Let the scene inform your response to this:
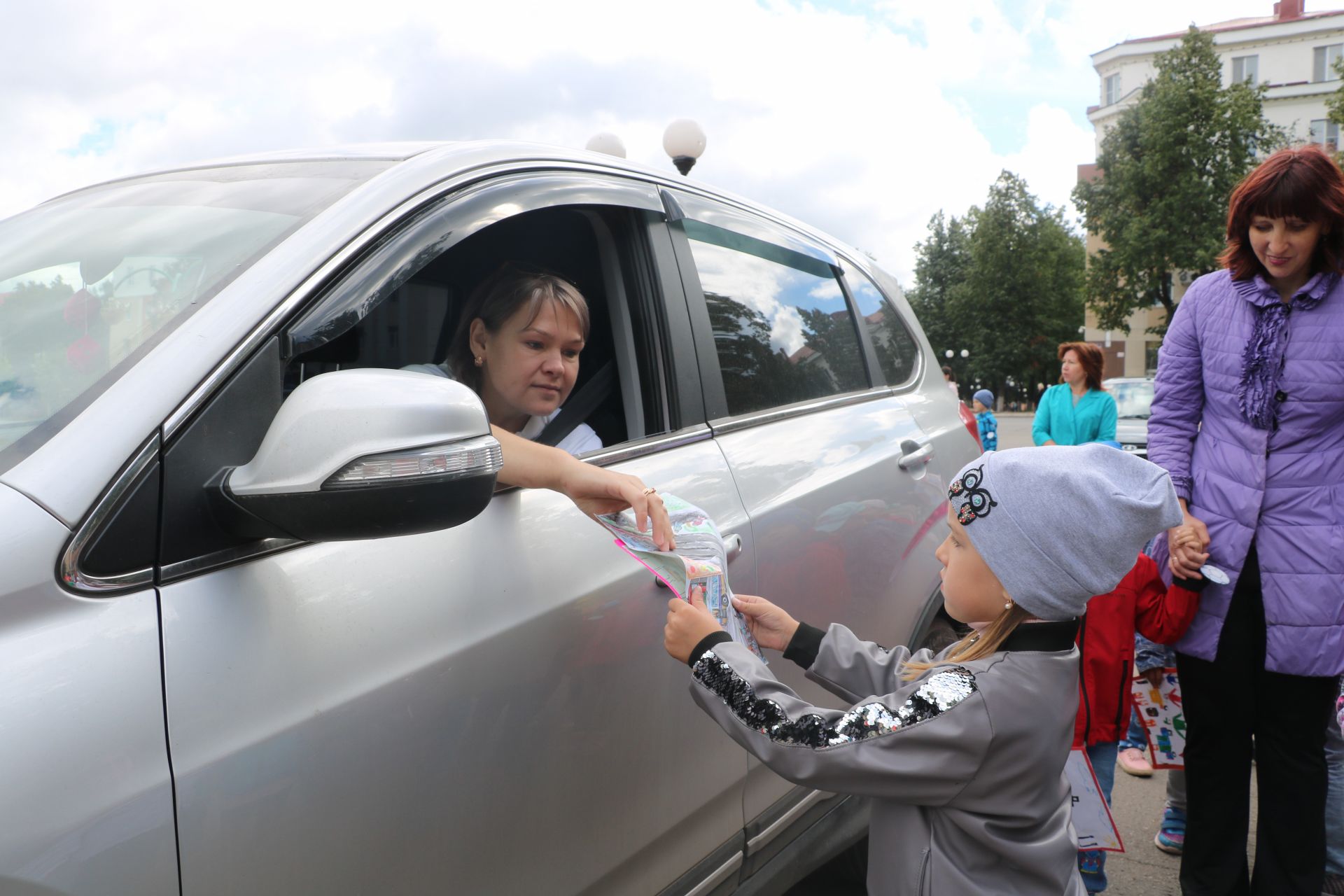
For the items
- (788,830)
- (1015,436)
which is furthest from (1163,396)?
(1015,436)

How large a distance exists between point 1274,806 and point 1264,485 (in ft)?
2.76

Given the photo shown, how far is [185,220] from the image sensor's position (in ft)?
5.11

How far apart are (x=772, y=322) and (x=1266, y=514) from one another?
4.42 ft

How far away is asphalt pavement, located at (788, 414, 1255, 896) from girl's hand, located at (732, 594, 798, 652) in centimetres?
150

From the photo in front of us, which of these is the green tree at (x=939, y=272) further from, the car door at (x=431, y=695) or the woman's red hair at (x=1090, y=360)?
the car door at (x=431, y=695)

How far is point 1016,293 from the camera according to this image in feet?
176

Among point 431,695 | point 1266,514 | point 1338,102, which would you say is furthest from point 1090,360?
point 1338,102

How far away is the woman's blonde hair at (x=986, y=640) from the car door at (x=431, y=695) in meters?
0.43

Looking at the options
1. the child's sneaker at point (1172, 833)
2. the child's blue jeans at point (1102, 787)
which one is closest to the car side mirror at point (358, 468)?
the child's blue jeans at point (1102, 787)

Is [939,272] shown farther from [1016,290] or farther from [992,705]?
[992,705]

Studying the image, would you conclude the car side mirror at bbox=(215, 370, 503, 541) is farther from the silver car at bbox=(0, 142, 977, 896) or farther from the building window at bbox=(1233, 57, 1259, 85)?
the building window at bbox=(1233, 57, 1259, 85)

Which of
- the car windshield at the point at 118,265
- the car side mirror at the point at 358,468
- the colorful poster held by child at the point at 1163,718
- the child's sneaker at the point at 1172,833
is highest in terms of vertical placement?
the car windshield at the point at 118,265

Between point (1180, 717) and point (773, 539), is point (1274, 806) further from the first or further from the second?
point (773, 539)

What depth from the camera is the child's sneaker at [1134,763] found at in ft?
12.5
